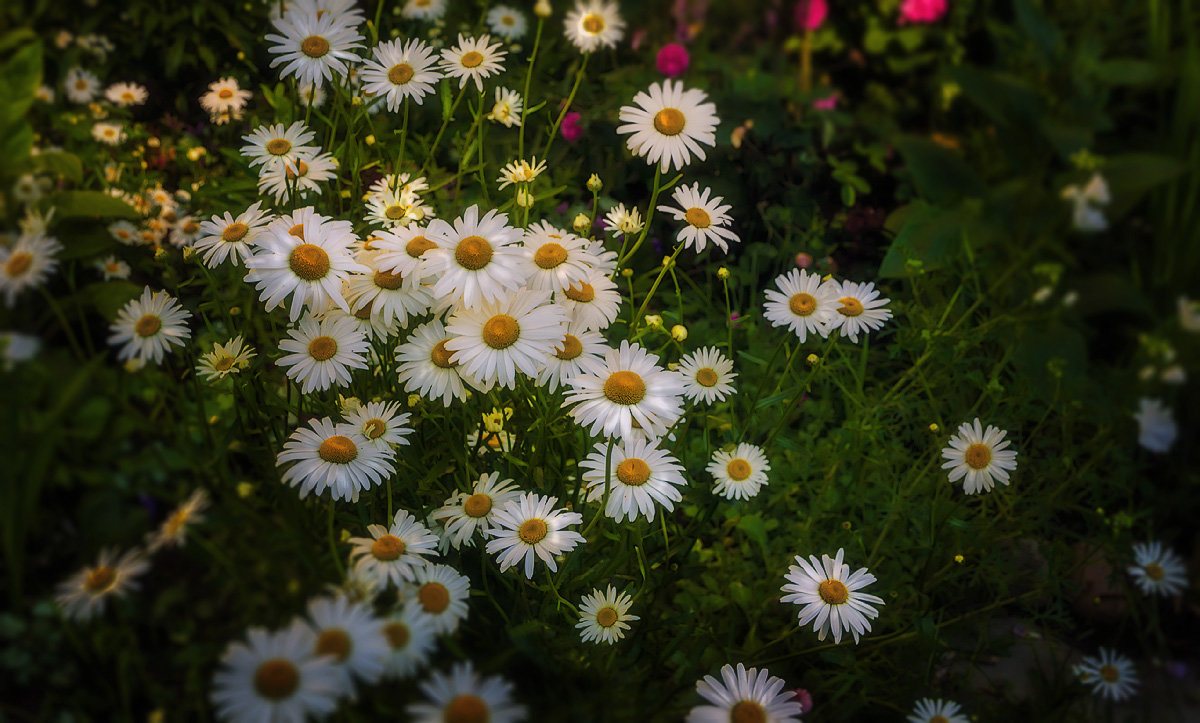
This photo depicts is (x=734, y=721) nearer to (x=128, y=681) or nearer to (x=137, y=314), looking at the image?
(x=128, y=681)

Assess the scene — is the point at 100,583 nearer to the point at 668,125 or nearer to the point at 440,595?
the point at 440,595

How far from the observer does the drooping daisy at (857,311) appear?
1.08 m

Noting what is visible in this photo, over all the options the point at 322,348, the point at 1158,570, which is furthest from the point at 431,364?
the point at 1158,570

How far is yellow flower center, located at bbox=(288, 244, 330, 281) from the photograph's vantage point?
91 cm

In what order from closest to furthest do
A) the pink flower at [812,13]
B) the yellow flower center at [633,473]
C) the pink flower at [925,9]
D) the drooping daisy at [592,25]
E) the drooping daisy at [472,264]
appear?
the drooping daisy at [472,264] < the yellow flower center at [633,473] < the drooping daisy at [592,25] < the pink flower at [925,9] < the pink flower at [812,13]

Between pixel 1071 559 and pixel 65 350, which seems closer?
pixel 65 350

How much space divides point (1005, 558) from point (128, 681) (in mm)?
1266

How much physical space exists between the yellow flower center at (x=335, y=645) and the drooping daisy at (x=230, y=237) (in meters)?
0.61

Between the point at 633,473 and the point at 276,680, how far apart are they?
1.73 ft

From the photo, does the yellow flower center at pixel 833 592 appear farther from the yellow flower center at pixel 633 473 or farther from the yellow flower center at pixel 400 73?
the yellow flower center at pixel 400 73

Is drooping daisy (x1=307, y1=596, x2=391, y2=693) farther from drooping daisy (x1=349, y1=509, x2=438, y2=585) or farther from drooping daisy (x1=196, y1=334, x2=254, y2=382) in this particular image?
drooping daisy (x1=196, y1=334, x2=254, y2=382)

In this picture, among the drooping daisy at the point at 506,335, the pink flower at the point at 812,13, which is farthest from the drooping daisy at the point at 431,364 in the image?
the pink flower at the point at 812,13

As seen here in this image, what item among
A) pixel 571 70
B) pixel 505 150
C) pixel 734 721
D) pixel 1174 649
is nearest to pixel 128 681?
pixel 734 721

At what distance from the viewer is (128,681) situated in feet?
1.94
